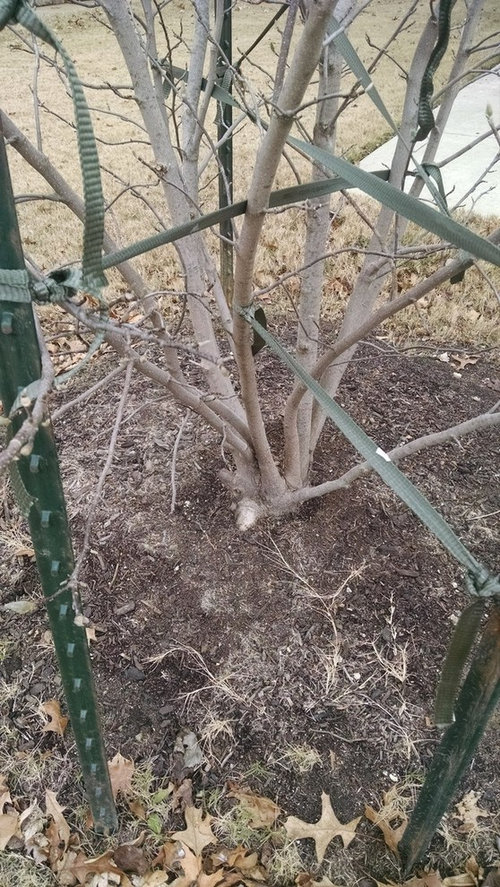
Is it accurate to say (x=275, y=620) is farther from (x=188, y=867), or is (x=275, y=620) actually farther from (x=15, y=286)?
(x=15, y=286)

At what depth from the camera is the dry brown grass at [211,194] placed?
290cm

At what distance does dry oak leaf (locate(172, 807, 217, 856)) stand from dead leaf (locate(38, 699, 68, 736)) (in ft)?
1.27

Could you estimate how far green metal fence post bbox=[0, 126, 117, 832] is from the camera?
2.22 feet

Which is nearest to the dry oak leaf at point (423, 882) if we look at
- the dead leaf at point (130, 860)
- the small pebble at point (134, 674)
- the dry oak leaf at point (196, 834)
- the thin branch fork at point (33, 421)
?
the dry oak leaf at point (196, 834)

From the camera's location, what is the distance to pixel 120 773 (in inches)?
56.4

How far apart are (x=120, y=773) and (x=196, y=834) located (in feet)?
0.74

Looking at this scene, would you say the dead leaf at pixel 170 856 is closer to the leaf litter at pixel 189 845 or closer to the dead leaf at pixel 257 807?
the leaf litter at pixel 189 845

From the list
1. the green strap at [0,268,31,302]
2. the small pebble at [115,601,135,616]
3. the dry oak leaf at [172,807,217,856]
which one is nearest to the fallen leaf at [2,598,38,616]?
the small pebble at [115,601,135,616]

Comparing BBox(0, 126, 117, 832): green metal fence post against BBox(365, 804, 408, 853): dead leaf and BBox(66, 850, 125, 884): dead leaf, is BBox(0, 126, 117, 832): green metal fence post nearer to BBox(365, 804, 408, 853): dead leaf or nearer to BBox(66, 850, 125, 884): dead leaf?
BBox(66, 850, 125, 884): dead leaf

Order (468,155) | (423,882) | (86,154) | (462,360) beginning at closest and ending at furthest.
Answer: (86,154)
(423,882)
(462,360)
(468,155)

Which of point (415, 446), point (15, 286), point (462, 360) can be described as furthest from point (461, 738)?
point (462, 360)

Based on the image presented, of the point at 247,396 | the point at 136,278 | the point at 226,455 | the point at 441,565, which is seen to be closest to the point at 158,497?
the point at 226,455

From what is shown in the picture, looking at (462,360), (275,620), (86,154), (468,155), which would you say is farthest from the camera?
(468,155)

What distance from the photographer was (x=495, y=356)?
8.94 ft
